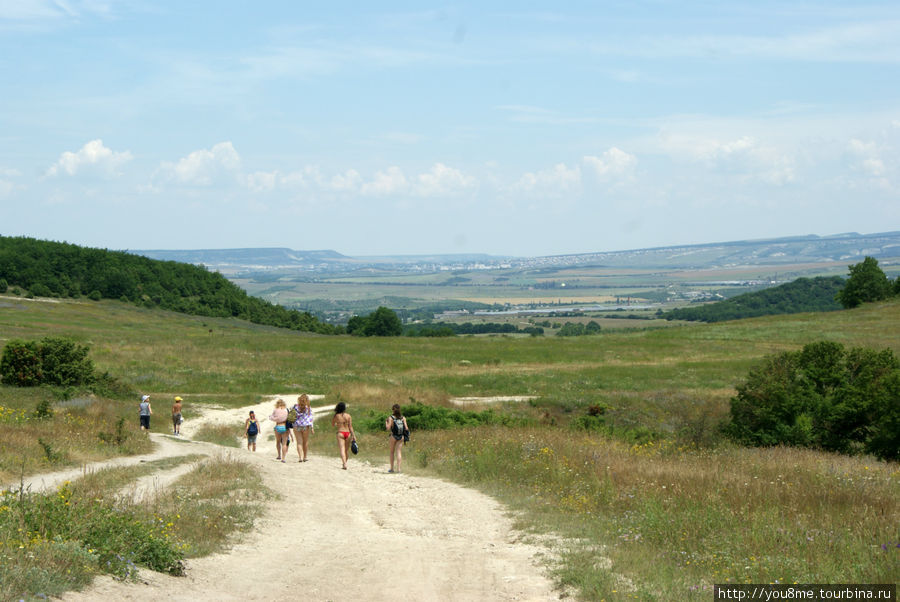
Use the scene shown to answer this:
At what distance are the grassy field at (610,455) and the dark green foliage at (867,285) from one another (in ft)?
130

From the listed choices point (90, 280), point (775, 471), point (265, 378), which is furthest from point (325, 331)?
point (775, 471)

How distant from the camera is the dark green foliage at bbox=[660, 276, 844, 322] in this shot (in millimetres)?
146750

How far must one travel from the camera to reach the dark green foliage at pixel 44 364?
2814 cm

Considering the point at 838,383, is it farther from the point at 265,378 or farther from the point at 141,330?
the point at 141,330

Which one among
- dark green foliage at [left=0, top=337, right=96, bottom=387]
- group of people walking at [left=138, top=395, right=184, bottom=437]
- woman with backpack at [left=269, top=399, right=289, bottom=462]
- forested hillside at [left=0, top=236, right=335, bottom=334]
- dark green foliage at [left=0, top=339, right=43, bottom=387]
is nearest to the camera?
woman with backpack at [left=269, top=399, right=289, bottom=462]

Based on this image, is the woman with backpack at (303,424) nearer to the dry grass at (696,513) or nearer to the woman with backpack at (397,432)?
the woman with backpack at (397,432)

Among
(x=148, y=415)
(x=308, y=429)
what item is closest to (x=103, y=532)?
(x=308, y=429)

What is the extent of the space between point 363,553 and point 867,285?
105m

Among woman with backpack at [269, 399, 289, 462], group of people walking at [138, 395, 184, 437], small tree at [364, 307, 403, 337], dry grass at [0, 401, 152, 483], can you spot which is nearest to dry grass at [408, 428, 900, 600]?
woman with backpack at [269, 399, 289, 462]

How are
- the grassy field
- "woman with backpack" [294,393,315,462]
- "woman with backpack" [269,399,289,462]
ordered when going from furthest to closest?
"woman with backpack" [269,399,289,462]
"woman with backpack" [294,393,315,462]
the grassy field

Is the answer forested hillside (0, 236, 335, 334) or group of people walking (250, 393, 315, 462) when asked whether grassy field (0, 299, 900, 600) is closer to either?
group of people walking (250, 393, 315, 462)

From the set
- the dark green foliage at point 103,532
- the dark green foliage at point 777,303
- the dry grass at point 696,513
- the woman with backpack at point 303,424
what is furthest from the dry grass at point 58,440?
the dark green foliage at point 777,303

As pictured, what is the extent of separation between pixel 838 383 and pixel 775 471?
1173 cm

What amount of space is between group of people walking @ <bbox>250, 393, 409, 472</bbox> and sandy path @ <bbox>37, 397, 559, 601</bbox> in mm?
1742
